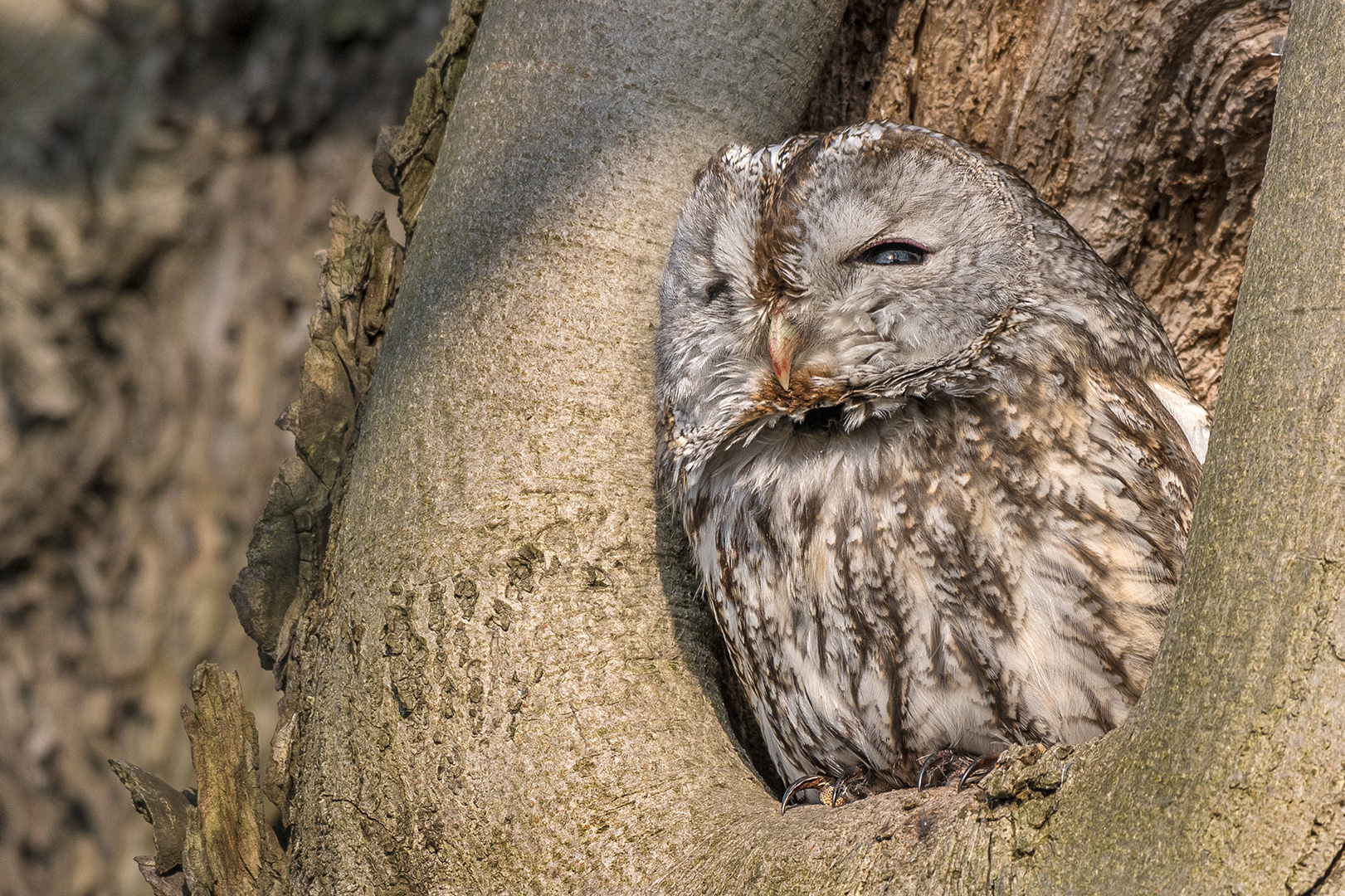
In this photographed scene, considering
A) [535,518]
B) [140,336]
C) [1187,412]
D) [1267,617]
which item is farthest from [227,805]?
[140,336]

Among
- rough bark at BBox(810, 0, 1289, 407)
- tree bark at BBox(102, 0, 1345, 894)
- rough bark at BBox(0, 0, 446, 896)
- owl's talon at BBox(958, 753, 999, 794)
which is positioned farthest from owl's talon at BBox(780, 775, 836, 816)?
rough bark at BBox(0, 0, 446, 896)

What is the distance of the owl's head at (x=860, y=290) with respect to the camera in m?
1.80

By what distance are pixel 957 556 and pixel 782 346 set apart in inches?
17.8

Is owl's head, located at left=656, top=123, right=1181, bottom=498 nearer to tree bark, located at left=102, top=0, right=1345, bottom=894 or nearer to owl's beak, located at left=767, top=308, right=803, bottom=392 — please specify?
owl's beak, located at left=767, top=308, right=803, bottom=392

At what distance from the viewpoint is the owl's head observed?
1.80m

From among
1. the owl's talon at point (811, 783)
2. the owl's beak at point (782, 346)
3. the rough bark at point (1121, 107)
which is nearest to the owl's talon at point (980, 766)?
the owl's talon at point (811, 783)

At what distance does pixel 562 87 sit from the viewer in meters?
2.07

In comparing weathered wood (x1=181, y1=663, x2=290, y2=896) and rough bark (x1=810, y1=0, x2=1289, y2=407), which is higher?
rough bark (x1=810, y1=0, x2=1289, y2=407)

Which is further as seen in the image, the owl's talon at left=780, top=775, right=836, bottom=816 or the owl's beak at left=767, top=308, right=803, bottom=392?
the owl's talon at left=780, top=775, right=836, bottom=816

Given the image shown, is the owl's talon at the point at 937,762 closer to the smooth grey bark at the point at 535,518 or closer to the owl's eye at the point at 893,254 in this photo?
the smooth grey bark at the point at 535,518

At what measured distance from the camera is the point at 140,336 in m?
4.25

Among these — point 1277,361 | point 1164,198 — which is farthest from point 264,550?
point 1164,198

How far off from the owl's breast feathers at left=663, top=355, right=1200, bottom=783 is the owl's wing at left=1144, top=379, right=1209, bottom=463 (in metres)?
0.04

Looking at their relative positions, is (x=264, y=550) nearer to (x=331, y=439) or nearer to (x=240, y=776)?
(x=331, y=439)
